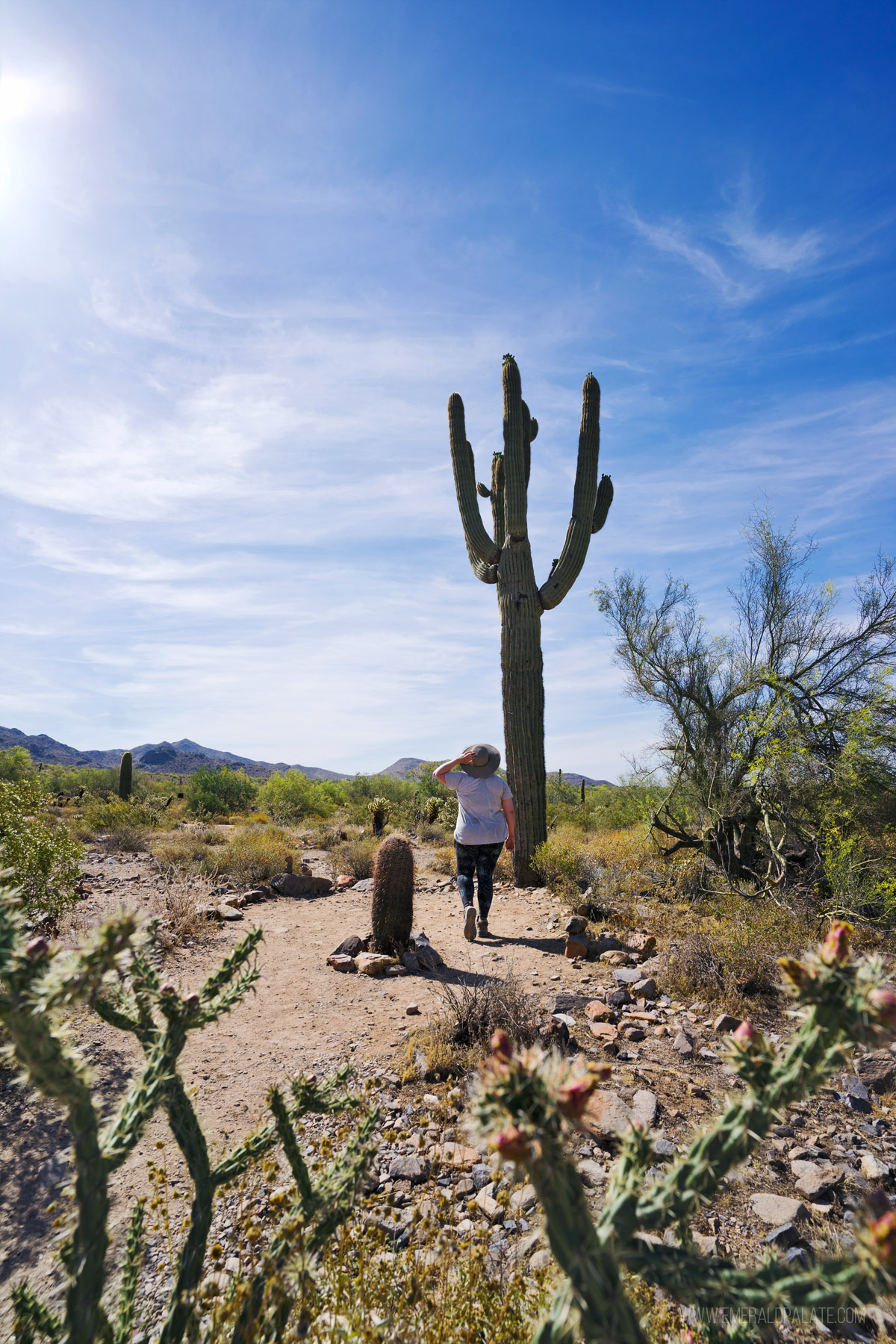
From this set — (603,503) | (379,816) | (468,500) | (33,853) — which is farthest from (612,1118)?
(379,816)

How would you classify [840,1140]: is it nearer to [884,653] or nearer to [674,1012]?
[674,1012]

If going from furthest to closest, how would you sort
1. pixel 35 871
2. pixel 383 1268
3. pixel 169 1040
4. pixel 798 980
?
pixel 35 871
pixel 383 1268
pixel 169 1040
pixel 798 980

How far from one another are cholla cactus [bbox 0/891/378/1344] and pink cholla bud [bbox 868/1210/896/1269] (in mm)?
1452

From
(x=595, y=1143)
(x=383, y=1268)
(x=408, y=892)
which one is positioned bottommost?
(x=595, y=1143)

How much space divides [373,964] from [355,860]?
211 inches

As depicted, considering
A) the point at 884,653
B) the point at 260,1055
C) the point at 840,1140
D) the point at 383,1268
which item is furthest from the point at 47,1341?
the point at 884,653

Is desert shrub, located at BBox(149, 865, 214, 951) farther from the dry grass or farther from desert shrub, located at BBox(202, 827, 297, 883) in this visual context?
desert shrub, located at BBox(202, 827, 297, 883)

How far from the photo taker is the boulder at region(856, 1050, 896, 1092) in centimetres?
390

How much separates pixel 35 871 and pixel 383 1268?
187 inches

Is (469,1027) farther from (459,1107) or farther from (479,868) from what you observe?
(479,868)

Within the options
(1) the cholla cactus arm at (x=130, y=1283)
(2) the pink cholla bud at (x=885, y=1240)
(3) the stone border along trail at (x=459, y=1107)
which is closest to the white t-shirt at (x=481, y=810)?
(3) the stone border along trail at (x=459, y=1107)

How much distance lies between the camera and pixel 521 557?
1038 cm

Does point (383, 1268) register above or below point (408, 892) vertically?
below

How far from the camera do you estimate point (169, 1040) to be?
1747 millimetres
